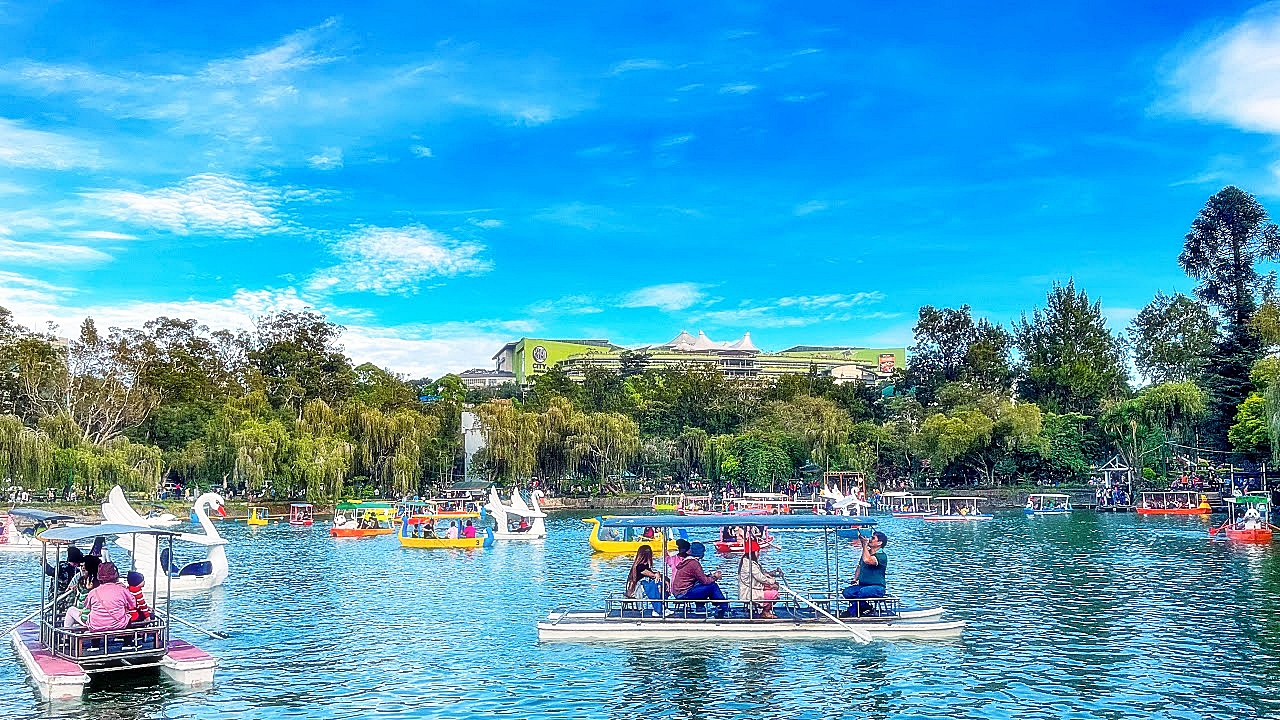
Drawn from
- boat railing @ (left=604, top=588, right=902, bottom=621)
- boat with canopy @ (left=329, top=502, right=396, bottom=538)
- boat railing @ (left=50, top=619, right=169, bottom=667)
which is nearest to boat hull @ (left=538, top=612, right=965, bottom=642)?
boat railing @ (left=604, top=588, right=902, bottom=621)

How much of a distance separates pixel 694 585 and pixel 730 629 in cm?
127

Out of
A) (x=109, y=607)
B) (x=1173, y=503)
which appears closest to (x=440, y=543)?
(x=109, y=607)

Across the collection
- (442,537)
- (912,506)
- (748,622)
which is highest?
(442,537)

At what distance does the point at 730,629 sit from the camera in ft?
66.0

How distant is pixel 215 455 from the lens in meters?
67.6

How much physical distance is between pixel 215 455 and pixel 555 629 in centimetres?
5275

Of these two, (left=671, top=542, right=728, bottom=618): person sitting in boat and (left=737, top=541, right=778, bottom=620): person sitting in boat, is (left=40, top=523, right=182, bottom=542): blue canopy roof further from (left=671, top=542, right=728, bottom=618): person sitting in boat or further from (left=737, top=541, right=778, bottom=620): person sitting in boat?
(left=737, top=541, right=778, bottom=620): person sitting in boat

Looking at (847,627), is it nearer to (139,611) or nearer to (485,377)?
(139,611)

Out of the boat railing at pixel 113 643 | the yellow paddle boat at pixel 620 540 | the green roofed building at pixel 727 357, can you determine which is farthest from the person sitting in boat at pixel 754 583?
the green roofed building at pixel 727 357

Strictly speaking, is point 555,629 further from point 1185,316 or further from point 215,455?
point 1185,316

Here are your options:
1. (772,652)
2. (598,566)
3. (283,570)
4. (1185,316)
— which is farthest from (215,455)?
(1185,316)

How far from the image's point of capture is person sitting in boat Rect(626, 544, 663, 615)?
68.8ft

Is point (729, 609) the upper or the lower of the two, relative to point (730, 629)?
upper

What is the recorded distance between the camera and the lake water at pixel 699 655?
16125 millimetres
